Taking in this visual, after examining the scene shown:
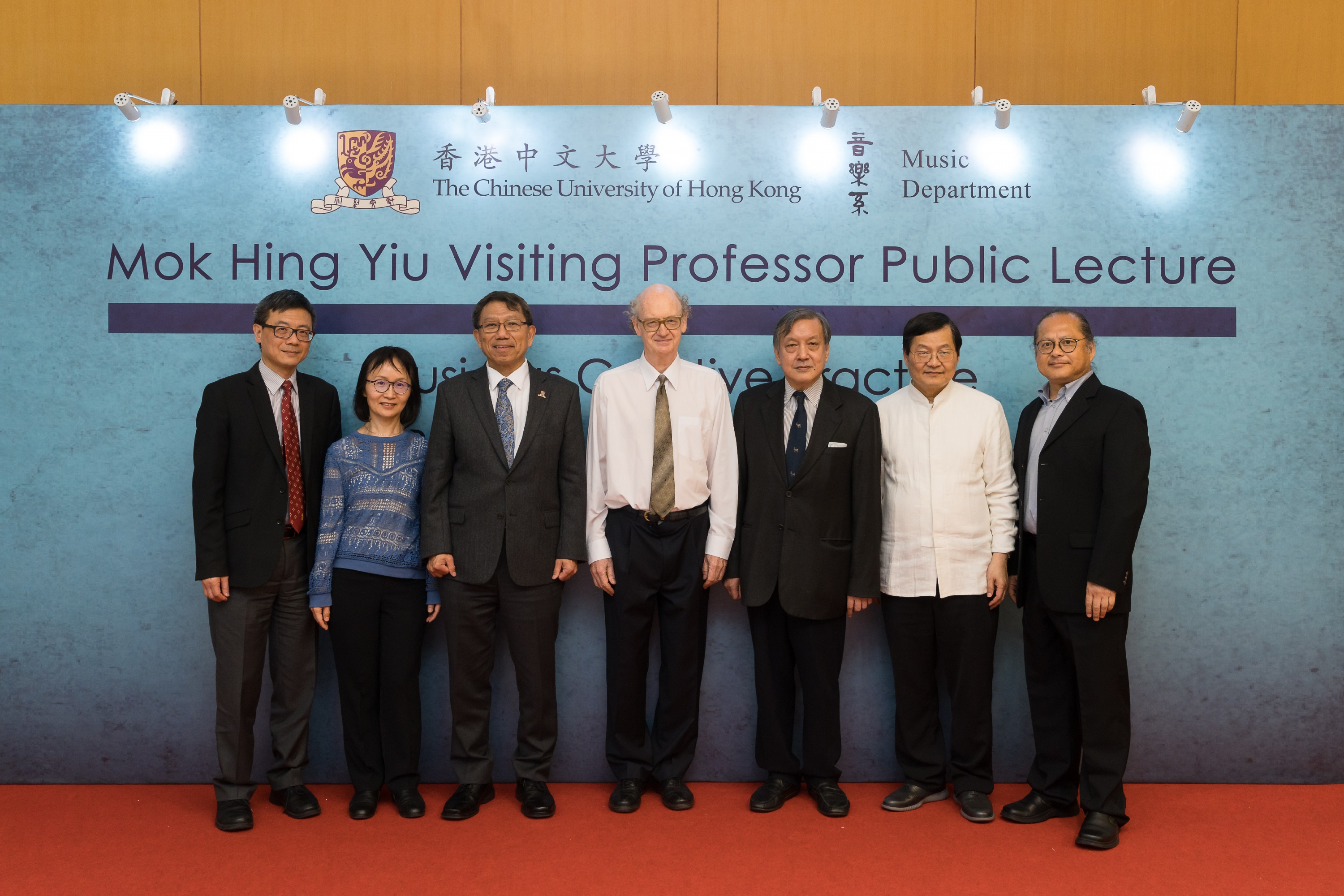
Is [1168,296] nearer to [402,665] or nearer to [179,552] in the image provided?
[402,665]

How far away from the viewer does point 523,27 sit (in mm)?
4258

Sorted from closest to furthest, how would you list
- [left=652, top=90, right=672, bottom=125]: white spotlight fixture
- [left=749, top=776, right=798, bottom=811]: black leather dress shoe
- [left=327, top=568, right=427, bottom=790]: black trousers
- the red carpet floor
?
the red carpet floor → [left=327, top=568, right=427, bottom=790]: black trousers → [left=749, top=776, right=798, bottom=811]: black leather dress shoe → [left=652, top=90, right=672, bottom=125]: white spotlight fixture

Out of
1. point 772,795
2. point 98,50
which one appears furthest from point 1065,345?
point 98,50

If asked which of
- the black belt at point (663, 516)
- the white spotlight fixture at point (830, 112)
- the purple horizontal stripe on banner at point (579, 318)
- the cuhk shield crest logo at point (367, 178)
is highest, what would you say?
the white spotlight fixture at point (830, 112)

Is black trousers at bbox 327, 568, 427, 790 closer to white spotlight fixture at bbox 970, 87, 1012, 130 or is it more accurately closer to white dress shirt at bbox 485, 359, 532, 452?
white dress shirt at bbox 485, 359, 532, 452

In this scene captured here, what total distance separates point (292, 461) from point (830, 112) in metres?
2.63

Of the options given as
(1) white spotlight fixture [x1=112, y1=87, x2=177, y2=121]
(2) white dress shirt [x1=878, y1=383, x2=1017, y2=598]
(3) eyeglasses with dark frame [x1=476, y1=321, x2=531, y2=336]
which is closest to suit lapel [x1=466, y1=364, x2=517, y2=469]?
(3) eyeglasses with dark frame [x1=476, y1=321, x2=531, y2=336]

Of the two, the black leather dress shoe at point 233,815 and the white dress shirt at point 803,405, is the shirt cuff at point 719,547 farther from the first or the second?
the black leather dress shoe at point 233,815

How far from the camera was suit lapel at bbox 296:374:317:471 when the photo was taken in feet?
10.3

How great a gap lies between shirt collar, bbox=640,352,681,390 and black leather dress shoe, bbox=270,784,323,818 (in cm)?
209

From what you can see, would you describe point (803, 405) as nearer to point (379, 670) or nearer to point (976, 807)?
point (976, 807)

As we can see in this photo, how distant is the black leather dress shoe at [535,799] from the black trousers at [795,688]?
86 cm

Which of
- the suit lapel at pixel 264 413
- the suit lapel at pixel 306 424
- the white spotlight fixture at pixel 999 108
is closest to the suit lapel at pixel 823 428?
the white spotlight fixture at pixel 999 108

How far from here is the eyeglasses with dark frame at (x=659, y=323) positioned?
3.12m
